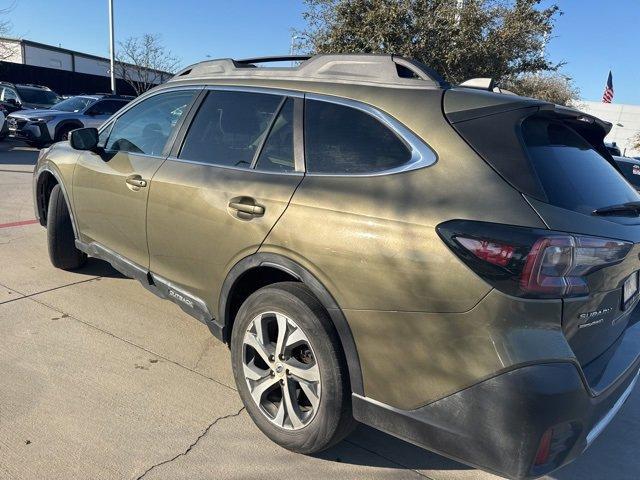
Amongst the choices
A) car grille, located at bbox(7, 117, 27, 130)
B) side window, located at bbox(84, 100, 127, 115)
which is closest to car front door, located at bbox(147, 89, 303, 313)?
side window, located at bbox(84, 100, 127, 115)

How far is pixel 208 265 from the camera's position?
3.00 metres

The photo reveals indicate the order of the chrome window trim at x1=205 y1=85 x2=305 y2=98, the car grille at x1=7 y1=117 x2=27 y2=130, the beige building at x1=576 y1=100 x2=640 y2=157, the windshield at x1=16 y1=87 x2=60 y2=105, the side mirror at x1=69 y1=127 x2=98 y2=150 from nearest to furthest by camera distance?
the chrome window trim at x1=205 y1=85 x2=305 y2=98, the side mirror at x1=69 y1=127 x2=98 y2=150, the car grille at x1=7 y1=117 x2=27 y2=130, the windshield at x1=16 y1=87 x2=60 y2=105, the beige building at x1=576 y1=100 x2=640 y2=157

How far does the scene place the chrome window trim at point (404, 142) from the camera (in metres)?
2.20

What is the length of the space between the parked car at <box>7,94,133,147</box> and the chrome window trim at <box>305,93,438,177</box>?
45.4 feet

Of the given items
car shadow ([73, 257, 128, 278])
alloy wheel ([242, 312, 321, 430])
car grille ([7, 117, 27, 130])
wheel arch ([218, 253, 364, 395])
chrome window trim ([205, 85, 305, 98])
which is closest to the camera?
wheel arch ([218, 253, 364, 395])

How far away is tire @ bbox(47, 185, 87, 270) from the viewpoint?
15.5 ft

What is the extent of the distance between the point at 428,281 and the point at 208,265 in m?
1.47

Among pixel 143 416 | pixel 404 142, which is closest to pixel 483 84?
pixel 404 142

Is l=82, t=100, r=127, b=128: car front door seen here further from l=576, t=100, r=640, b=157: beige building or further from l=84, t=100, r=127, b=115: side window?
l=576, t=100, r=640, b=157: beige building

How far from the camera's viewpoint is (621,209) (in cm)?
236

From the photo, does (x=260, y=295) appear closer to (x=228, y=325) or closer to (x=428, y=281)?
(x=228, y=325)

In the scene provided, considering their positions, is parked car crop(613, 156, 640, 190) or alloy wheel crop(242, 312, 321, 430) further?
parked car crop(613, 156, 640, 190)

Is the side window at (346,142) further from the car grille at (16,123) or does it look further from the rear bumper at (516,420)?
the car grille at (16,123)

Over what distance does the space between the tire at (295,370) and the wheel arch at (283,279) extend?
0.20 ft
